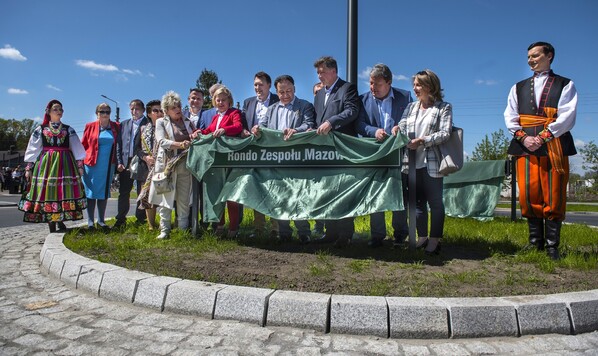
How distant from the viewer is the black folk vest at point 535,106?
426 centimetres

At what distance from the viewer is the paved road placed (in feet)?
8.25

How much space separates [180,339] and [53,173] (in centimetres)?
457

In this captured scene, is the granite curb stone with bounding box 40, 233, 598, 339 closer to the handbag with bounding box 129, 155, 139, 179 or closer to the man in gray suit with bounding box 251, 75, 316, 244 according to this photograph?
the man in gray suit with bounding box 251, 75, 316, 244

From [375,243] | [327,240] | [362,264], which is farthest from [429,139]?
[327,240]

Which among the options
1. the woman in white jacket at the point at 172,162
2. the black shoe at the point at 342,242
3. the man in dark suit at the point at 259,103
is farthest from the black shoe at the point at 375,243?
the woman in white jacket at the point at 172,162

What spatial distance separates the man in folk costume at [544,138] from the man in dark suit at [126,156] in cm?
558

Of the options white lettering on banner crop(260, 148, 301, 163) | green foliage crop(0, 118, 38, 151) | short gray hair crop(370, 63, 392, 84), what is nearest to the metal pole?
short gray hair crop(370, 63, 392, 84)

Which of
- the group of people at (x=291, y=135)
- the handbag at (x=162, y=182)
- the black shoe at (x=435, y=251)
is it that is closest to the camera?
the group of people at (x=291, y=135)

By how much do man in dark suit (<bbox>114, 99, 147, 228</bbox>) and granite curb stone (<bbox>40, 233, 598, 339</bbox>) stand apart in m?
4.18

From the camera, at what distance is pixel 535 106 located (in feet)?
14.3

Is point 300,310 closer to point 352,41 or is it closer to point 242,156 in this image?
point 242,156

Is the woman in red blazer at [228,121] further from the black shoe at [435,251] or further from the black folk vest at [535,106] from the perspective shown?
the black folk vest at [535,106]

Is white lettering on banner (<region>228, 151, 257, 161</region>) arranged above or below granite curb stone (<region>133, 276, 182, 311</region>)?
above

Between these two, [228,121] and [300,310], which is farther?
[228,121]
